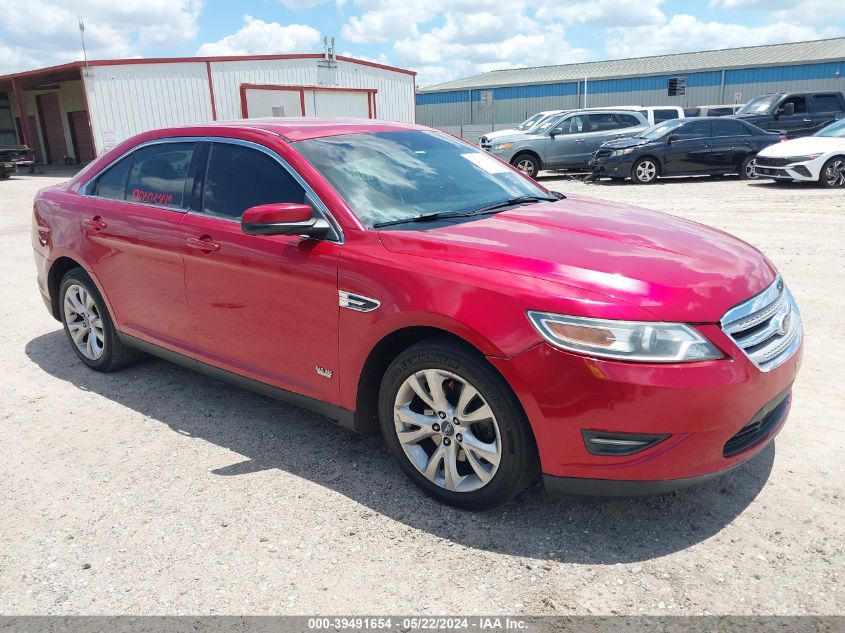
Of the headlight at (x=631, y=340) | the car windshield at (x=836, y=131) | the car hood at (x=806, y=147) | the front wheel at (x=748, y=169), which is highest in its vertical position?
the car windshield at (x=836, y=131)

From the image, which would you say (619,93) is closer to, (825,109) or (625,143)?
(825,109)

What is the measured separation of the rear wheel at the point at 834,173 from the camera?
13.3 metres

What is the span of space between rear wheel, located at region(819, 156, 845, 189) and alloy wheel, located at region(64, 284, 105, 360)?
1364 cm

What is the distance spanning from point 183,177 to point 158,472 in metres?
1.70

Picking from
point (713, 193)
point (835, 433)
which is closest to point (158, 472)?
point (835, 433)

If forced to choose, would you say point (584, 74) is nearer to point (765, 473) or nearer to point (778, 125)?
point (778, 125)

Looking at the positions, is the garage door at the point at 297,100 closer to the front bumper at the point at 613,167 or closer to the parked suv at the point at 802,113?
the front bumper at the point at 613,167

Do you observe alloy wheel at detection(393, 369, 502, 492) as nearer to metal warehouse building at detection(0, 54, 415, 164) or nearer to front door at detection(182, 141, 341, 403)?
front door at detection(182, 141, 341, 403)

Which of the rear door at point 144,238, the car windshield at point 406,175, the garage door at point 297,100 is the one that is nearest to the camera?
the car windshield at point 406,175

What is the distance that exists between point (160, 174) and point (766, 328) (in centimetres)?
345

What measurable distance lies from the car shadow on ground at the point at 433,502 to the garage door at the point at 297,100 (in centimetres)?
2049

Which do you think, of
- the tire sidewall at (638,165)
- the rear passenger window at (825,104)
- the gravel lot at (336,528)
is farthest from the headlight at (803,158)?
the gravel lot at (336,528)

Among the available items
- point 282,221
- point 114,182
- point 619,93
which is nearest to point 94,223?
point 114,182

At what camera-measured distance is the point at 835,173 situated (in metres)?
13.4
